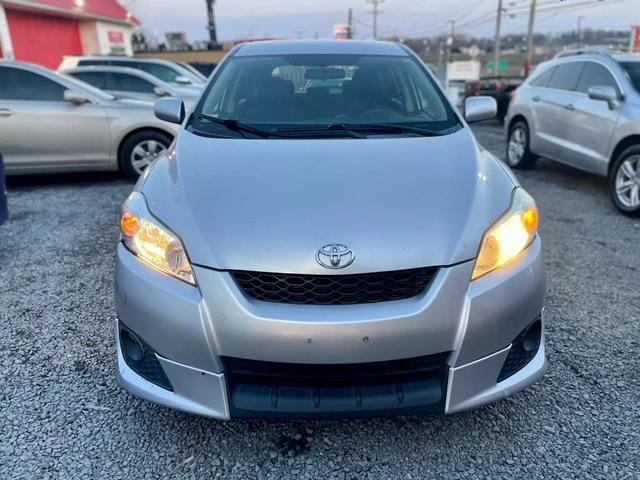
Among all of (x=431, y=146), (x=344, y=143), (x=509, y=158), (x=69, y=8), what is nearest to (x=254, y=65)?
(x=344, y=143)

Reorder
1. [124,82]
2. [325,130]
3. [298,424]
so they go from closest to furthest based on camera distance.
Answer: [298,424] < [325,130] < [124,82]

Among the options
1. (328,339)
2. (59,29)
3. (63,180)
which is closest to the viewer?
(328,339)

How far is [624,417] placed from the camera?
2.23m

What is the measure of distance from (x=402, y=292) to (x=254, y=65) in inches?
84.0

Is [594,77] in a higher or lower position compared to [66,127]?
higher

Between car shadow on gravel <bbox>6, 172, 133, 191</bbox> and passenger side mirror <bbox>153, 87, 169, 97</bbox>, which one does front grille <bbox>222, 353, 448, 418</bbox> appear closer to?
car shadow on gravel <bbox>6, 172, 133, 191</bbox>

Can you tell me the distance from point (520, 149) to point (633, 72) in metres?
1.91

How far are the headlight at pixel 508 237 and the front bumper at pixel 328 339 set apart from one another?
4 centimetres

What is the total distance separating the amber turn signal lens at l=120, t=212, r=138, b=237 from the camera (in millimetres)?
2045

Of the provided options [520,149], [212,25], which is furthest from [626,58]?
[212,25]

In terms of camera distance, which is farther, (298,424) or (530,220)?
(298,424)

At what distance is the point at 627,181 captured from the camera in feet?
17.1

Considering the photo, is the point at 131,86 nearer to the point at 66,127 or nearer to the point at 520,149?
the point at 66,127

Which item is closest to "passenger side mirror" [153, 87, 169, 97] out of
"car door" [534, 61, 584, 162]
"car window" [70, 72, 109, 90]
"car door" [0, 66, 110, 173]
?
"car window" [70, 72, 109, 90]
